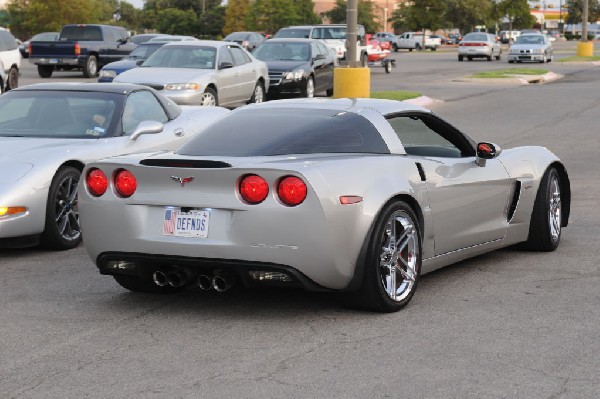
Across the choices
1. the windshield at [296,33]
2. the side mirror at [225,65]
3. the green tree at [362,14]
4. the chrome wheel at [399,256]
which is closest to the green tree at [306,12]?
the green tree at [362,14]

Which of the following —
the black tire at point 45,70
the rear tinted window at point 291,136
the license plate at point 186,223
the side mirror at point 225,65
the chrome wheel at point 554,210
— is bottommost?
the black tire at point 45,70

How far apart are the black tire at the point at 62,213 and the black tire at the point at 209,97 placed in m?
13.3

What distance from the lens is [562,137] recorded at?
20.4 m

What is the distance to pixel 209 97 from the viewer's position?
77.5 feet

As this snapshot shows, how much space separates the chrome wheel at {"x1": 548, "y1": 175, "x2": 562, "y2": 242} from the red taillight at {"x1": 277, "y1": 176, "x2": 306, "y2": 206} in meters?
3.26

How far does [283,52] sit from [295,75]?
1.94m

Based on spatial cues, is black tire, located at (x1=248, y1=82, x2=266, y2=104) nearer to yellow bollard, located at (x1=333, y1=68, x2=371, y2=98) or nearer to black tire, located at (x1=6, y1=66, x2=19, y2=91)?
yellow bollard, located at (x1=333, y1=68, x2=371, y2=98)

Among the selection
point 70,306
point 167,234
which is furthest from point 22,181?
point 167,234

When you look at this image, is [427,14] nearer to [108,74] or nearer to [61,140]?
[108,74]

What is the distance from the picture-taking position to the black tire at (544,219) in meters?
9.30

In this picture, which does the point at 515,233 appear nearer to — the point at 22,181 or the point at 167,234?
the point at 167,234

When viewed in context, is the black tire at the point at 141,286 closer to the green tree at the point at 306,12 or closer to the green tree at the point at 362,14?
the green tree at the point at 306,12

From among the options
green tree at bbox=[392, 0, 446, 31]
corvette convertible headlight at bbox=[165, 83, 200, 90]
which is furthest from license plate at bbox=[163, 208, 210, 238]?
green tree at bbox=[392, 0, 446, 31]

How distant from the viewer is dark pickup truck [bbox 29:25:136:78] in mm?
41281
